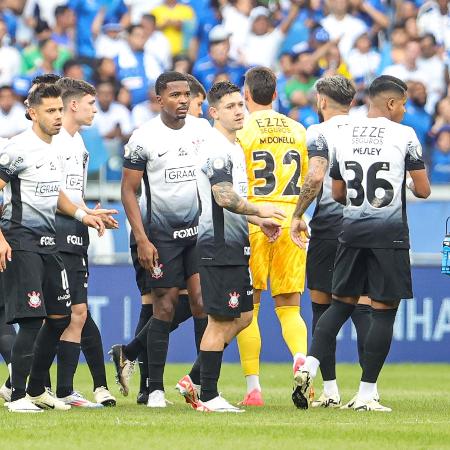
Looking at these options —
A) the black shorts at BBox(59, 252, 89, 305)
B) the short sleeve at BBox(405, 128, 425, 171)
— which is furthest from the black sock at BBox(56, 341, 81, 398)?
the short sleeve at BBox(405, 128, 425, 171)

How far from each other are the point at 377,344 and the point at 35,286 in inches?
95.7

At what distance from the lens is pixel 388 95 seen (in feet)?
29.5

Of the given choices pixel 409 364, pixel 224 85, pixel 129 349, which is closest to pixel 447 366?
pixel 409 364

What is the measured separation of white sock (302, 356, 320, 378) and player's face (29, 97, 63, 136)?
2428 mm

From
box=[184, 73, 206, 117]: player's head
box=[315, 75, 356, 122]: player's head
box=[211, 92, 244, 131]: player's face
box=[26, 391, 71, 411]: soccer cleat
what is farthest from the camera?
box=[184, 73, 206, 117]: player's head

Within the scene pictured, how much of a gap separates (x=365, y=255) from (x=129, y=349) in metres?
2.23

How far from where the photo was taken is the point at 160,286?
9344 mm

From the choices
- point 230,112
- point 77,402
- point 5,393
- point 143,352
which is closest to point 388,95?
point 230,112

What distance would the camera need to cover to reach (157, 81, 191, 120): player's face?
9.30 meters

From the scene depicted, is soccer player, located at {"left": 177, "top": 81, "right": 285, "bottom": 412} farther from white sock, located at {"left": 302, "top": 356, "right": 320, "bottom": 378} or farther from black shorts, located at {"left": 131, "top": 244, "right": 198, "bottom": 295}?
black shorts, located at {"left": 131, "top": 244, "right": 198, "bottom": 295}

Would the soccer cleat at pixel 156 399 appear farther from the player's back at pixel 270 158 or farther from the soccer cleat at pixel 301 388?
the player's back at pixel 270 158

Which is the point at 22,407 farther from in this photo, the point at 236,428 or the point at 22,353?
the point at 236,428

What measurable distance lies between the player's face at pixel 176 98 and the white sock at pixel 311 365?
2.05 meters

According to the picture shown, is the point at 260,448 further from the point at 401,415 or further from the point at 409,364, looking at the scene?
the point at 409,364
